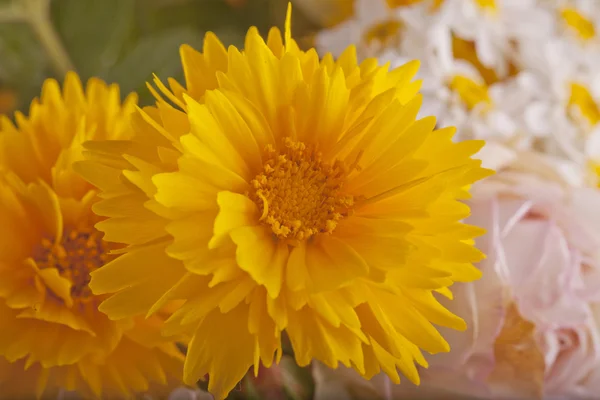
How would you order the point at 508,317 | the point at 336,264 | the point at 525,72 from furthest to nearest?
1. the point at 525,72
2. the point at 508,317
3. the point at 336,264

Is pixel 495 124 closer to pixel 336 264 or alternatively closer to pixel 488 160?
pixel 488 160

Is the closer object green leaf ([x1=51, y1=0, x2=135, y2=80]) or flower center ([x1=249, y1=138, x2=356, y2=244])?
flower center ([x1=249, y1=138, x2=356, y2=244])

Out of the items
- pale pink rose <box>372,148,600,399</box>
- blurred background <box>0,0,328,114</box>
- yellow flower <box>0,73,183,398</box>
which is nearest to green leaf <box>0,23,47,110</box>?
blurred background <box>0,0,328,114</box>

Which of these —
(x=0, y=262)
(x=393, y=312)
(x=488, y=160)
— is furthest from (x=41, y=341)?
(x=488, y=160)

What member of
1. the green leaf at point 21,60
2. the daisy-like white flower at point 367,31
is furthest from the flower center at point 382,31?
the green leaf at point 21,60

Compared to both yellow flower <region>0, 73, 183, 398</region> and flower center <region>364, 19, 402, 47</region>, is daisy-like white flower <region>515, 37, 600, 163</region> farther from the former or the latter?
yellow flower <region>0, 73, 183, 398</region>

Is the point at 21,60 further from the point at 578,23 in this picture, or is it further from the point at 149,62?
the point at 578,23
